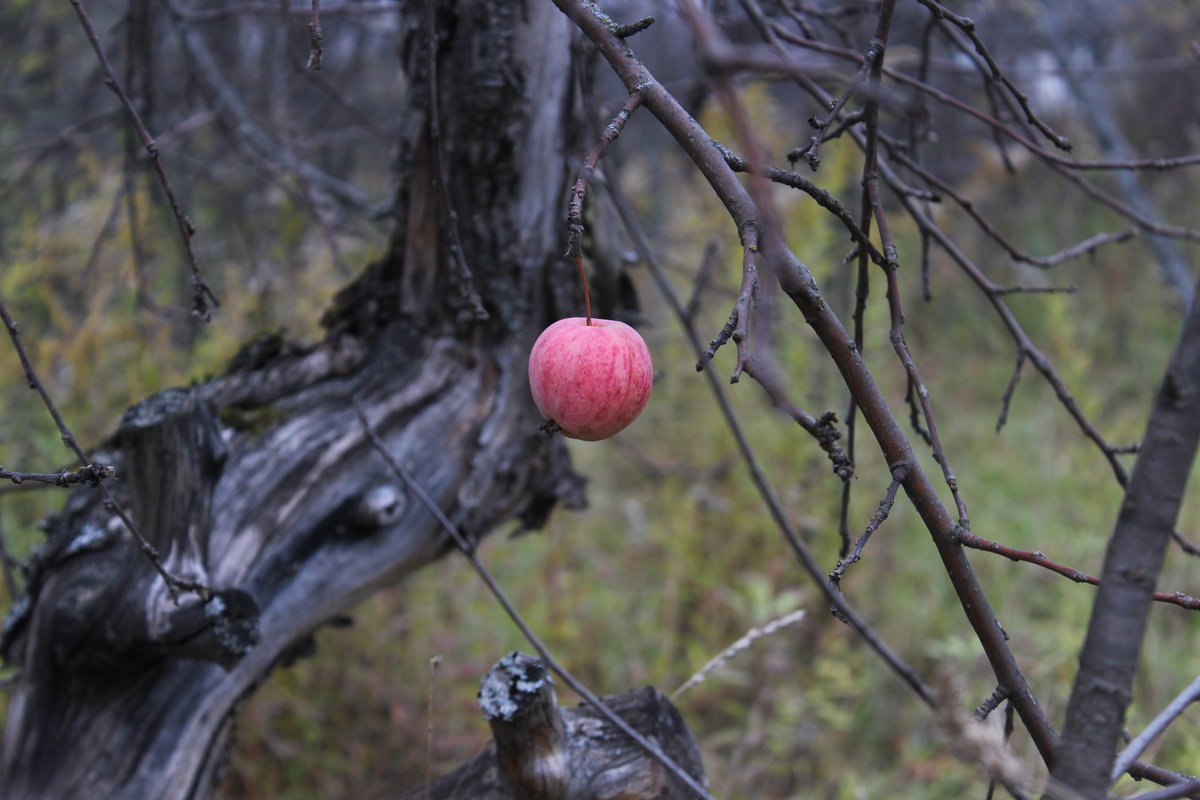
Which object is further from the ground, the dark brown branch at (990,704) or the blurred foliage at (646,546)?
the blurred foliage at (646,546)

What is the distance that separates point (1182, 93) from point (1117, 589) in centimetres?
901

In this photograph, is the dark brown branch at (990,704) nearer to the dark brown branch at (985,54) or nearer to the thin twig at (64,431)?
the dark brown branch at (985,54)

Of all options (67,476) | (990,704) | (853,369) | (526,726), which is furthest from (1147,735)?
(67,476)

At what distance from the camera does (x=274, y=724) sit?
2467 millimetres

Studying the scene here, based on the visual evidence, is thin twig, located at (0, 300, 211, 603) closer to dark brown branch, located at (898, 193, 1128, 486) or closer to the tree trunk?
the tree trunk

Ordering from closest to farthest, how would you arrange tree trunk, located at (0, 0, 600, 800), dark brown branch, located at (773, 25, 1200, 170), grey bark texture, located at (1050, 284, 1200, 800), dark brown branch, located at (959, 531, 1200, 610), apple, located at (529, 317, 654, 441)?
grey bark texture, located at (1050, 284, 1200, 800) → dark brown branch, located at (959, 531, 1200, 610) → apple, located at (529, 317, 654, 441) → dark brown branch, located at (773, 25, 1200, 170) → tree trunk, located at (0, 0, 600, 800)

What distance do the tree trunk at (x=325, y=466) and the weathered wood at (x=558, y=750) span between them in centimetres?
44

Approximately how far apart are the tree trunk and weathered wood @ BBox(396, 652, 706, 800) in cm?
44

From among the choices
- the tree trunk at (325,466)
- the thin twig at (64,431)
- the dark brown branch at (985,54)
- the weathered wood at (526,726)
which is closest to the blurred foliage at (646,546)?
the tree trunk at (325,466)

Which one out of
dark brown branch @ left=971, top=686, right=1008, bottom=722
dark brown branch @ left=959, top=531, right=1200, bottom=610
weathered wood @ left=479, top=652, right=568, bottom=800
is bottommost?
dark brown branch @ left=971, top=686, right=1008, bottom=722

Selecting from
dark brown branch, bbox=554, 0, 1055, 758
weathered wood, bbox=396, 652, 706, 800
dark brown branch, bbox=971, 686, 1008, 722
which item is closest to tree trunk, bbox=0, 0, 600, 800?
weathered wood, bbox=396, 652, 706, 800

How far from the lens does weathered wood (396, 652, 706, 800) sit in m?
1.23

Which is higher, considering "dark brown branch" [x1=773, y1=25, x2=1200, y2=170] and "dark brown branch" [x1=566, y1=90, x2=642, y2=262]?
"dark brown branch" [x1=773, y1=25, x2=1200, y2=170]

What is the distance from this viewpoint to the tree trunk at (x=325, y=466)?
146 centimetres
